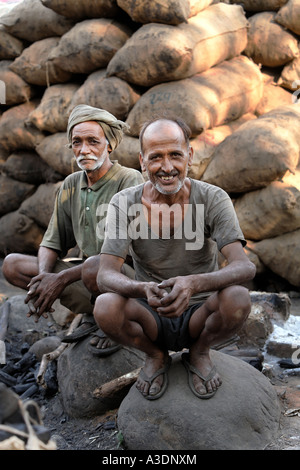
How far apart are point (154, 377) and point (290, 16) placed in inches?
186

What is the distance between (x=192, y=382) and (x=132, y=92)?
370cm

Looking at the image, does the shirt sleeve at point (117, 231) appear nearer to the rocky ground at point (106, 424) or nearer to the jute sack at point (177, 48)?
the rocky ground at point (106, 424)

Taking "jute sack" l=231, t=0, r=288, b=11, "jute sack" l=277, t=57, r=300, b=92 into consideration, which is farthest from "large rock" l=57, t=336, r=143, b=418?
"jute sack" l=231, t=0, r=288, b=11

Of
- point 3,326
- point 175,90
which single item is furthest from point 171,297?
point 175,90

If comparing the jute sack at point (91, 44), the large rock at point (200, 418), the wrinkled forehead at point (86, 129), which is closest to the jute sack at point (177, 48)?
the jute sack at point (91, 44)

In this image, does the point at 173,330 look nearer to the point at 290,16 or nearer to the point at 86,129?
the point at 86,129

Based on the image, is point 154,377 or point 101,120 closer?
point 154,377

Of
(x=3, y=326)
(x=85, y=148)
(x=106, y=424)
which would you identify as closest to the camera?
(x=106, y=424)

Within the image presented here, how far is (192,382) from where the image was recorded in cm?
248

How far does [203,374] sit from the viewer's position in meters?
2.47

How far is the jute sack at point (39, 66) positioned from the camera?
20.2 feet

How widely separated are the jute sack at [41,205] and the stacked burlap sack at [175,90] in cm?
2
